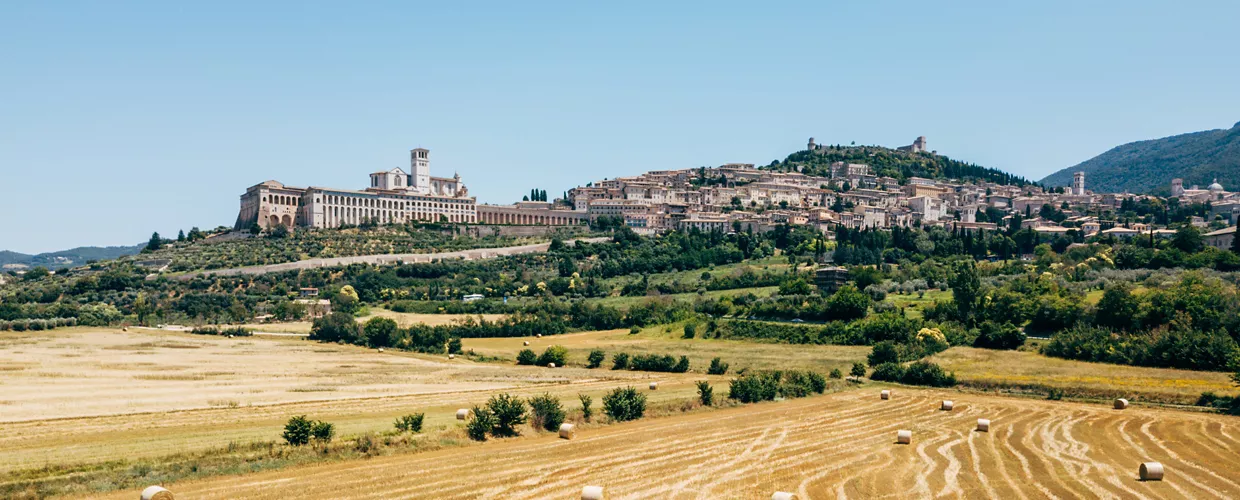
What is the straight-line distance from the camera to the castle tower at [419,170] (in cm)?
14212

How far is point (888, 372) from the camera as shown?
40156 mm

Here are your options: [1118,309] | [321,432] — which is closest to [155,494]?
[321,432]

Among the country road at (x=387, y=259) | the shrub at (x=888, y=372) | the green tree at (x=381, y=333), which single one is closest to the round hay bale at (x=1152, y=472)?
the shrub at (x=888, y=372)

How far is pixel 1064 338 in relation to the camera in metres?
43.0

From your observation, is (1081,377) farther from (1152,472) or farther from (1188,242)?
(1188,242)

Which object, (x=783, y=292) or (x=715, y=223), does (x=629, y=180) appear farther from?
(x=783, y=292)

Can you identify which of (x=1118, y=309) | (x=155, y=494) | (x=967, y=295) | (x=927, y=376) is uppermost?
(x=967, y=295)

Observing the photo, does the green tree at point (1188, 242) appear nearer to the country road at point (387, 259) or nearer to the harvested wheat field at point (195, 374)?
the harvested wheat field at point (195, 374)

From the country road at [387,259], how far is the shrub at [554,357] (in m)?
47.9

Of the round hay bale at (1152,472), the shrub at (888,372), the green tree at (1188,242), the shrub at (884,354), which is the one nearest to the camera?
the round hay bale at (1152,472)

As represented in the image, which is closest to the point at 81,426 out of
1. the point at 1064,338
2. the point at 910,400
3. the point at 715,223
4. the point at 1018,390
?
the point at 910,400

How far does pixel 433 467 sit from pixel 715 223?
105 metres

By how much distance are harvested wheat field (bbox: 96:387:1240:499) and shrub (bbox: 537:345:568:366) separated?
20.9 m

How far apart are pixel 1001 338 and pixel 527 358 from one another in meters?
23.3
